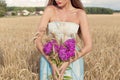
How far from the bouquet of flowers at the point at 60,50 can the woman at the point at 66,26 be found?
0.10 m

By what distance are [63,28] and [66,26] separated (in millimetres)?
26

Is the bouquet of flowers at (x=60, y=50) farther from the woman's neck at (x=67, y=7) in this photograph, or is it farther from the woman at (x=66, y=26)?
the woman's neck at (x=67, y=7)

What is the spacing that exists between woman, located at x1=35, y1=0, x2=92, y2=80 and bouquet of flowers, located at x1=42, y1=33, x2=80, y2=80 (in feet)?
0.32

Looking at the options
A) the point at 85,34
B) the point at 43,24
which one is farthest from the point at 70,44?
the point at 43,24

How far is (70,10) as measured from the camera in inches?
92.7

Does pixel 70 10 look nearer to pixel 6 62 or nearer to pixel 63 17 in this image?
pixel 63 17

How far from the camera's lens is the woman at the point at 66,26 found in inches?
85.7

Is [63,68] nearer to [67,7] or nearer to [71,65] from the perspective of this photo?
[71,65]

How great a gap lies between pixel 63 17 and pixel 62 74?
1.52 ft

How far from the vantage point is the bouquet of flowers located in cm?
194

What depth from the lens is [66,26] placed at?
2.23 metres

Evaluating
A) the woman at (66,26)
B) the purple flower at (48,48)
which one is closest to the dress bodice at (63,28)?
the woman at (66,26)

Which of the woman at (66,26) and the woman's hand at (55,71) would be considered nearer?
the woman's hand at (55,71)

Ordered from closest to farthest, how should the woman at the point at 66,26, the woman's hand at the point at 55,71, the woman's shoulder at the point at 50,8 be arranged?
the woman's hand at the point at 55,71 → the woman at the point at 66,26 → the woman's shoulder at the point at 50,8
